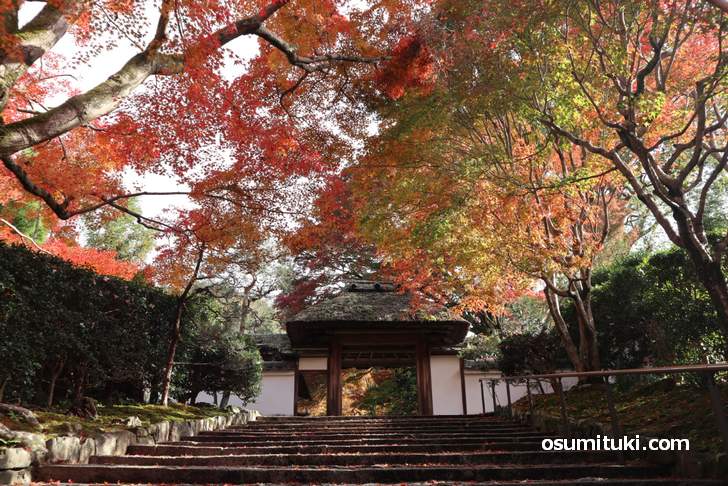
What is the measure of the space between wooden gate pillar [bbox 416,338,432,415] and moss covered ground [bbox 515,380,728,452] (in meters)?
4.32

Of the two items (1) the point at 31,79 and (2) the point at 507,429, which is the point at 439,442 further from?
(1) the point at 31,79

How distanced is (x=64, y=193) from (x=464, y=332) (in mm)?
9316

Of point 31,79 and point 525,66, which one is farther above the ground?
point 31,79

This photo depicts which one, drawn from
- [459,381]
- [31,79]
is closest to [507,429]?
[459,381]

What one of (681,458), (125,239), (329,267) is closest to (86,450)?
(681,458)

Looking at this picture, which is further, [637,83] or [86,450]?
[637,83]

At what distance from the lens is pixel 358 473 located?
12.5 ft

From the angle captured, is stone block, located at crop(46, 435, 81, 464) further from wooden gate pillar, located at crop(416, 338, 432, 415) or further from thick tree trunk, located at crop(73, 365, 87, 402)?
wooden gate pillar, located at crop(416, 338, 432, 415)

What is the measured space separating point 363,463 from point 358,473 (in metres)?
0.61

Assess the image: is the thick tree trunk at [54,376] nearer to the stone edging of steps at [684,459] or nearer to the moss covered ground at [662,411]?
the stone edging of steps at [684,459]

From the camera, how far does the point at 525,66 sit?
5578 mm

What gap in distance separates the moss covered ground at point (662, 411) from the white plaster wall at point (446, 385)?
557cm

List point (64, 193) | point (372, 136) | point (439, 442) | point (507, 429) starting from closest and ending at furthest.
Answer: point (439, 442) < point (507, 429) < point (64, 193) < point (372, 136)

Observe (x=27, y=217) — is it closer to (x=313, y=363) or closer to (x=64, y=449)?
(x=313, y=363)
